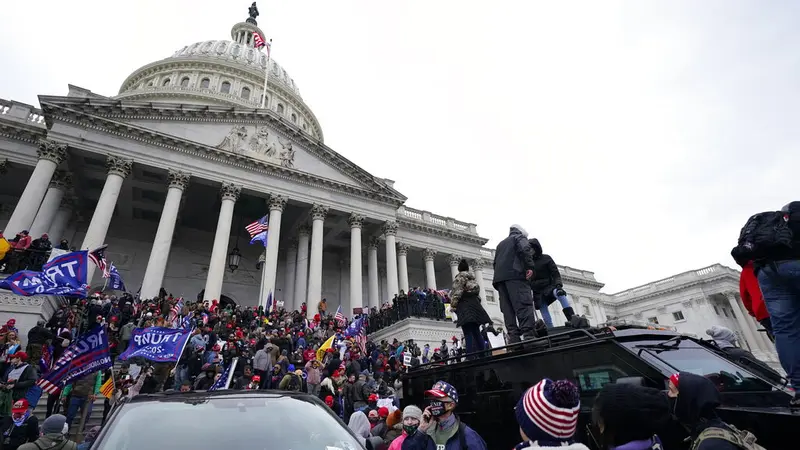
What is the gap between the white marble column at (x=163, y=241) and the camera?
61.0 feet

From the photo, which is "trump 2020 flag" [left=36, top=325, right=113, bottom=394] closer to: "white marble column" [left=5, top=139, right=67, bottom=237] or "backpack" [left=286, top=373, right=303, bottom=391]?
"backpack" [left=286, top=373, right=303, bottom=391]

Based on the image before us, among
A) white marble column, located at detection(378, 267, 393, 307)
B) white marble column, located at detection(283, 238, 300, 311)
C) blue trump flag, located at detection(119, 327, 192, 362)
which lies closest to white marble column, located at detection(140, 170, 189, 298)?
white marble column, located at detection(283, 238, 300, 311)

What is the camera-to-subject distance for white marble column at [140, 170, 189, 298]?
732 inches

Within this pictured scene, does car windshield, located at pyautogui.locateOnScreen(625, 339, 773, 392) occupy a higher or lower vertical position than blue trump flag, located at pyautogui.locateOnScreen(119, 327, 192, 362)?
lower

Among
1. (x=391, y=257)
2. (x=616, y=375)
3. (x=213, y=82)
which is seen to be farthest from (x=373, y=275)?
(x=213, y=82)

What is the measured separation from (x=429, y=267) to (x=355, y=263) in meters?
7.81

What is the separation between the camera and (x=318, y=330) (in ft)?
56.2

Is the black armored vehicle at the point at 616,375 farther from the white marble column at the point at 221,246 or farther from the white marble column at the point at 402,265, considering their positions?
the white marble column at the point at 402,265

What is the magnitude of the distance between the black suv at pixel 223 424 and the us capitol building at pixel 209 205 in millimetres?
13882

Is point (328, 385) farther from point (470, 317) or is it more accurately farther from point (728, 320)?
point (728, 320)

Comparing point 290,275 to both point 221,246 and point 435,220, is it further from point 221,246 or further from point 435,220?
point 435,220

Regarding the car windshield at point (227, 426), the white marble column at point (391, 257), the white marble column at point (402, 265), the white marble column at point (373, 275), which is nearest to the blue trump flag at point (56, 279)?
the car windshield at point (227, 426)

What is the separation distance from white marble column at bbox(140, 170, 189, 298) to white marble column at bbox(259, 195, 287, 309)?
4.90 metres

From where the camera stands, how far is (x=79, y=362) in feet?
26.2
